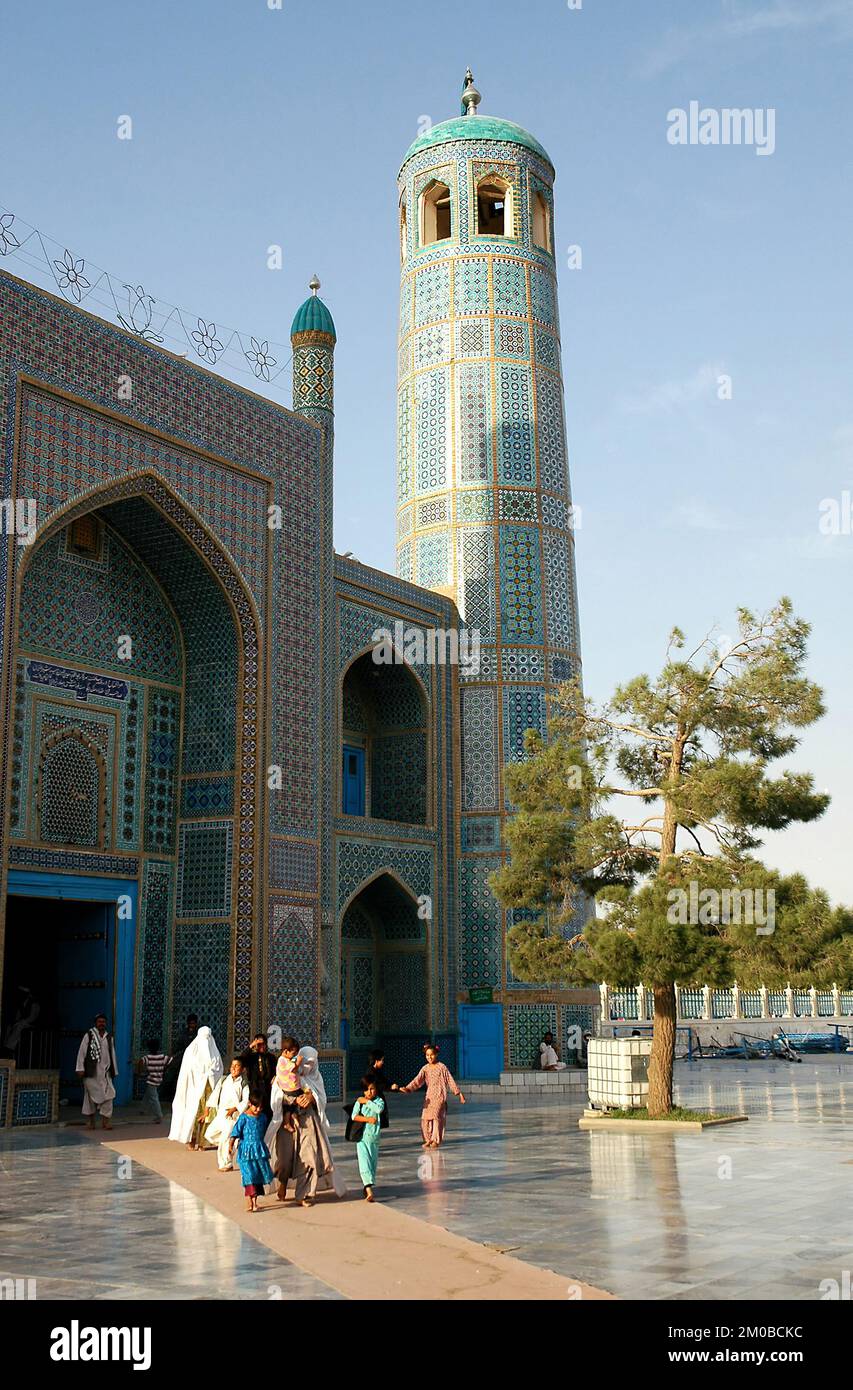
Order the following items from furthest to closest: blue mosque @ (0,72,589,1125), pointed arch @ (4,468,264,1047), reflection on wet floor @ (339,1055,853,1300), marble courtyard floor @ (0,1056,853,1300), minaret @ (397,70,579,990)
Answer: minaret @ (397,70,579,990), pointed arch @ (4,468,264,1047), blue mosque @ (0,72,589,1125), reflection on wet floor @ (339,1055,853,1300), marble courtyard floor @ (0,1056,853,1300)

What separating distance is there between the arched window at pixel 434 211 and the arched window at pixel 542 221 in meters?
1.31

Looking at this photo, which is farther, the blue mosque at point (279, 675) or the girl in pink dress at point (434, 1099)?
the blue mosque at point (279, 675)

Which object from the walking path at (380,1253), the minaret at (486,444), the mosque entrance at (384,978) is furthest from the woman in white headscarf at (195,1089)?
the minaret at (486,444)

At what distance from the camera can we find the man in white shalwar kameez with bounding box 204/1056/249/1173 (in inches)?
→ 351

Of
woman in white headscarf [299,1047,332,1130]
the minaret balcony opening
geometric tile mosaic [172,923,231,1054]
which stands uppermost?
the minaret balcony opening

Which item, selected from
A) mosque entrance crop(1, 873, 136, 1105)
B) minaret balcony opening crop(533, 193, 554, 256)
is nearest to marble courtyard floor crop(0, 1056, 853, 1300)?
mosque entrance crop(1, 873, 136, 1105)

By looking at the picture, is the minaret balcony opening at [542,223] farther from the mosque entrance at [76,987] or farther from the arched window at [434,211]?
the mosque entrance at [76,987]

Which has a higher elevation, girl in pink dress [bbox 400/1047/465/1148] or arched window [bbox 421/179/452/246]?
arched window [bbox 421/179/452/246]

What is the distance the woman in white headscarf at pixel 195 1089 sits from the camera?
1110 centimetres

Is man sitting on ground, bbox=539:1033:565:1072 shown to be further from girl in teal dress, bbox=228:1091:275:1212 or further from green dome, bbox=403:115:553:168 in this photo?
green dome, bbox=403:115:553:168

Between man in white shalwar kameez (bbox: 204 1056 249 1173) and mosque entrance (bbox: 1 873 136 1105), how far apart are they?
3163 mm

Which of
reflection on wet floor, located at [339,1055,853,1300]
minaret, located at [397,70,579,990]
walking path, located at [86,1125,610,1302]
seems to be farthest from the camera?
minaret, located at [397,70,579,990]
